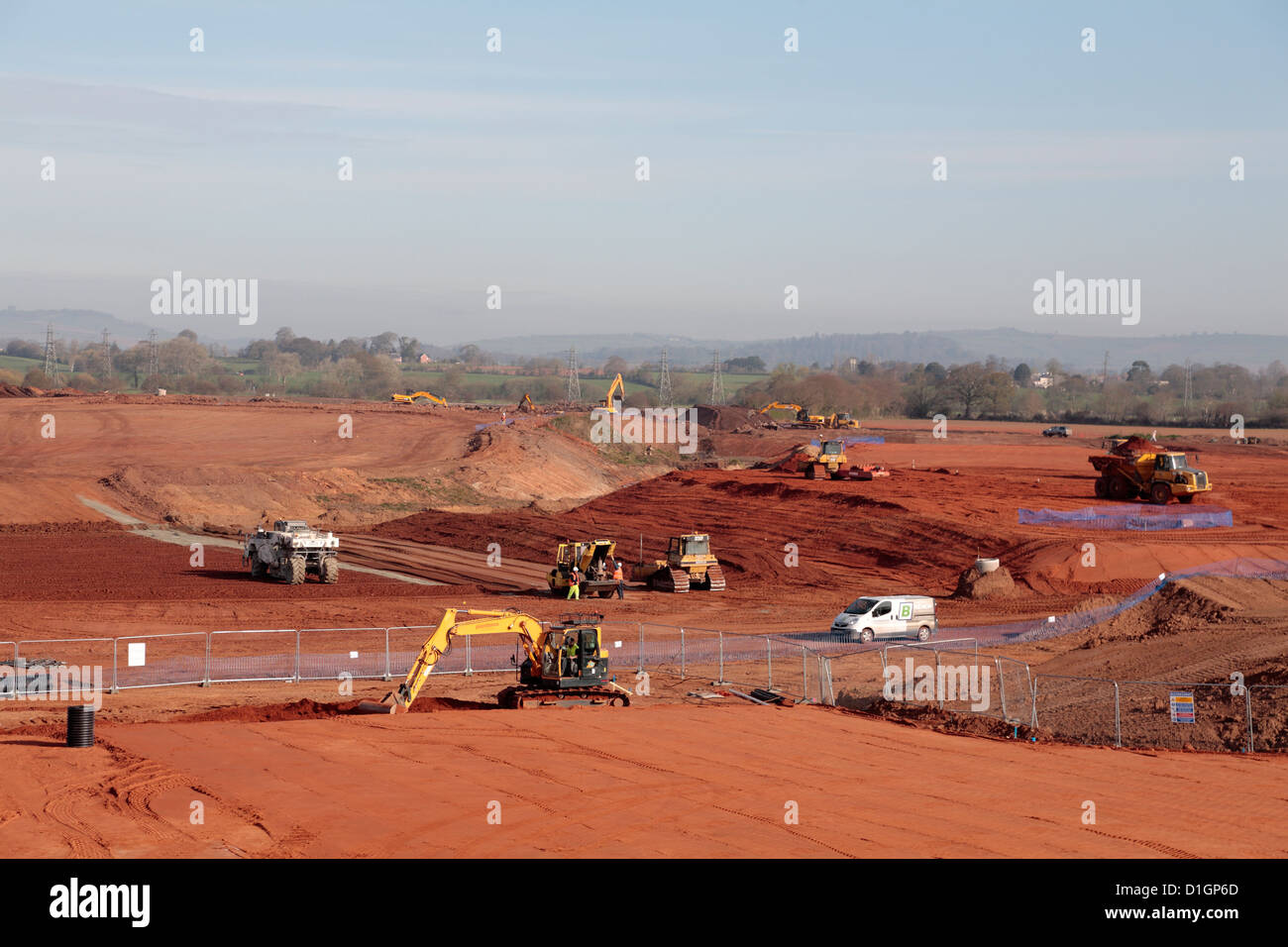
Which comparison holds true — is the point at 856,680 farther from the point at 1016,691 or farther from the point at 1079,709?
the point at 1079,709

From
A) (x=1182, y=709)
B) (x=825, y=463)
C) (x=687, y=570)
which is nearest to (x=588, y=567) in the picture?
(x=687, y=570)

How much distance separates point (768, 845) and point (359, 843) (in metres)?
4.85

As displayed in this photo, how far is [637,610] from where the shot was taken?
3894cm

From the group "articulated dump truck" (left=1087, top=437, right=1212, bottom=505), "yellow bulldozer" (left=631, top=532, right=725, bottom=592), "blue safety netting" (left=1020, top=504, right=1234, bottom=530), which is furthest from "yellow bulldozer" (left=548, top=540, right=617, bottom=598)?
"articulated dump truck" (left=1087, top=437, right=1212, bottom=505)

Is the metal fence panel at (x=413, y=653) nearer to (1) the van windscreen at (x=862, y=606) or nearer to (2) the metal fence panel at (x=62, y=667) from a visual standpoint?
(2) the metal fence panel at (x=62, y=667)

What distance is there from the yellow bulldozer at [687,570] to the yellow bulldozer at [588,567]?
2426mm

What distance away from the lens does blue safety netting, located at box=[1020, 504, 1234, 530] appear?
49.9 metres

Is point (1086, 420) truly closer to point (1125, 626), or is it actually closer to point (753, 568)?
point (753, 568)

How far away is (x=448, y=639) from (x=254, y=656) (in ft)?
32.8

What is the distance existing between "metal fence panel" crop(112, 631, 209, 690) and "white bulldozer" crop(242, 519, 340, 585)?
33.7ft

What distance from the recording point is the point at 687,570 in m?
42.5

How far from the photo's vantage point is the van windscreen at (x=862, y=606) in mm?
33128

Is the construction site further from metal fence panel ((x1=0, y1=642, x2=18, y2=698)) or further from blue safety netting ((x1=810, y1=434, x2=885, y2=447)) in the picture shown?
blue safety netting ((x1=810, y1=434, x2=885, y2=447))
